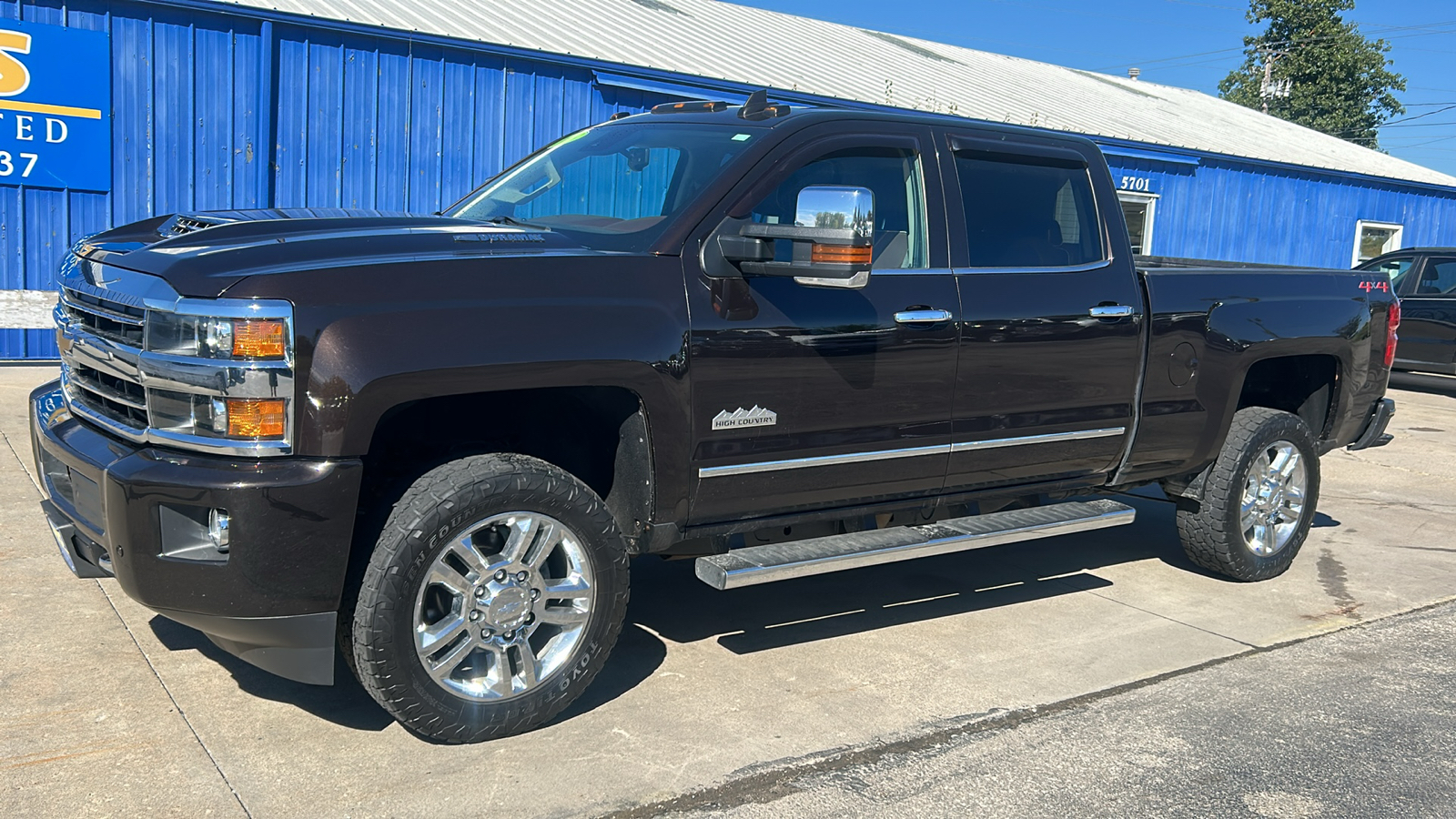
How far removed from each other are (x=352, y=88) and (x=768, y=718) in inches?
339

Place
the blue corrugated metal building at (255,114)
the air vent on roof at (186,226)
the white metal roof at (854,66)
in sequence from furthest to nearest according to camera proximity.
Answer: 1. the white metal roof at (854,66)
2. the blue corrugated metal building at (255,114)
3. the air vent on roof at (186,226)

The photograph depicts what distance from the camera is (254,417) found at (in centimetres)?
315

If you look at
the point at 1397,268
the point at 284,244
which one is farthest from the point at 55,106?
Result: the point at 1397,268

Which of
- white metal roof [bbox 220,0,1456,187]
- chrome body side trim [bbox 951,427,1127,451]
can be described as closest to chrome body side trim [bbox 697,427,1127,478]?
chrome body side trim [bbox 951,427,1127,451]

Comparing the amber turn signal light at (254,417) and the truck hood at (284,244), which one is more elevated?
the truck hood at (284,244)

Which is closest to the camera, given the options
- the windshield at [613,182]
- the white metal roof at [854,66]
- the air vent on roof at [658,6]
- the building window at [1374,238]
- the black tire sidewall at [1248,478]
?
the windshield at [613,182]

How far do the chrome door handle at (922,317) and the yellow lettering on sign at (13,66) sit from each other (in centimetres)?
847

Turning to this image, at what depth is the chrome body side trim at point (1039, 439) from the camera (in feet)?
15.0

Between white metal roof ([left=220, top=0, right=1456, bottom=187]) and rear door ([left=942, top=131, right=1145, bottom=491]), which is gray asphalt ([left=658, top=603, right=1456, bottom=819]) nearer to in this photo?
rear door ([left=942, top=131, right=1145, bottom=491])

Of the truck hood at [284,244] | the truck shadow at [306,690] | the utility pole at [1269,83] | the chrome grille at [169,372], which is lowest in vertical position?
the truck shadow at [306,690]

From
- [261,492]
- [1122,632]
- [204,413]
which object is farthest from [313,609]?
[1122,632]

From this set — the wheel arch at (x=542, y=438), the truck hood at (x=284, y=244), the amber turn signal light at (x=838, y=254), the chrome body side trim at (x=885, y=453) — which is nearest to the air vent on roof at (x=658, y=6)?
the chrome body side trim at (x=885, y=453)

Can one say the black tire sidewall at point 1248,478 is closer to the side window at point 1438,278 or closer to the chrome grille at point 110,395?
the chrome grille at point 110,395

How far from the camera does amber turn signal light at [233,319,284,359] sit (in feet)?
10.2
